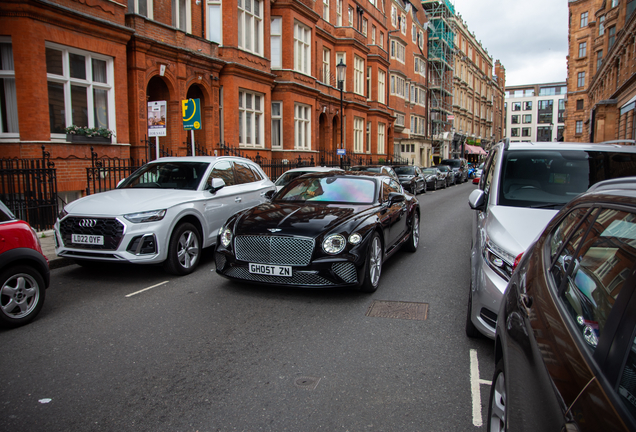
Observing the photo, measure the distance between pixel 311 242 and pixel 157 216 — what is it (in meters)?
2.45

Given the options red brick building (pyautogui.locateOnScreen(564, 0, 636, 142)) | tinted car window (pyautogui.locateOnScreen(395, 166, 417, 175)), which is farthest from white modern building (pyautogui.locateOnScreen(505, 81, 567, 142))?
tinted car window (pyautogui.locateOnScreen(395, 166, 417, 175))

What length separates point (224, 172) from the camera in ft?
27.8

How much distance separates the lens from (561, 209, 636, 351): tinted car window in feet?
5.02

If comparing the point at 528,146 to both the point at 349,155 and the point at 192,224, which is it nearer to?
the point at 192,224

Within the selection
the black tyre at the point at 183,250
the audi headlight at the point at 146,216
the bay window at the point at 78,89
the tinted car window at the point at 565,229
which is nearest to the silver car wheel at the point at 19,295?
the audi headlight at the point at 146,216

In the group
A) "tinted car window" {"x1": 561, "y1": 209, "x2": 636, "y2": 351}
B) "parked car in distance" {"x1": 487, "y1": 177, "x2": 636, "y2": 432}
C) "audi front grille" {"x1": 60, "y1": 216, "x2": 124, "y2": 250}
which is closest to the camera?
"parked car in distance" {"x1": 487, "y1": 177, "x2": 636, "y2": 432}

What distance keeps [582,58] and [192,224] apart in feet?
239

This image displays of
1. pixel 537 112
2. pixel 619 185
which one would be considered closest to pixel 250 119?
pixel 619 185

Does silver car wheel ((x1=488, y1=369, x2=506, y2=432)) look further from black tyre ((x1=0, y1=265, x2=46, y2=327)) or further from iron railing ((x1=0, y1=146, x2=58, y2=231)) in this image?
iron railing ((x1=0, y1=146, x2=58, y2=231))

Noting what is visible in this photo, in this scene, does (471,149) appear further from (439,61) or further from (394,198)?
(394,198)

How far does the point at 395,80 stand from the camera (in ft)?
141

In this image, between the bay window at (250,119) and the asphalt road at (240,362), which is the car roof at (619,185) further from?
the bay window at (250,119)

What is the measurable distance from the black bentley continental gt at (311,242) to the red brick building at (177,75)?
5905 millimetres

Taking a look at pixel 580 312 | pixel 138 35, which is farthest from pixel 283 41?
pixel 580 312
